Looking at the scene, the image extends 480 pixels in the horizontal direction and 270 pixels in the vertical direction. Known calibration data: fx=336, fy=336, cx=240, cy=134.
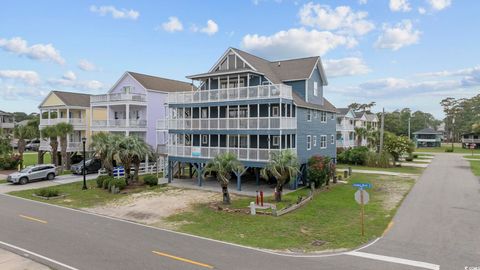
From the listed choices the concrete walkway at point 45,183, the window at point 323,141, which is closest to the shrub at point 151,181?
the concrete walkway at point 45,183

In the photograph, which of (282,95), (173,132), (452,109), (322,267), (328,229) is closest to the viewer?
(322,267)

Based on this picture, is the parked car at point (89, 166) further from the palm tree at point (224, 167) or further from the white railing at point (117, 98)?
the palm tree at point (224, 167)

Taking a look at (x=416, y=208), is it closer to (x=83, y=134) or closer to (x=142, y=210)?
(x=142, y=210)

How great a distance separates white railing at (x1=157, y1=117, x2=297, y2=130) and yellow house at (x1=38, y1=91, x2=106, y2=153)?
18544 mm

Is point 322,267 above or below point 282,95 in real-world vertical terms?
below

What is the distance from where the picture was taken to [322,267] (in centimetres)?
1192

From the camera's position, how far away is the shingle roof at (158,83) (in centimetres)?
4325

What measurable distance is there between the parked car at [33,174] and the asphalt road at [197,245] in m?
12.6

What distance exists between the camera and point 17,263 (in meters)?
12.2

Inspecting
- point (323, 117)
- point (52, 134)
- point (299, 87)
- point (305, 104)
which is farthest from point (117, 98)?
point (323, 117)

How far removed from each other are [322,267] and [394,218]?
911 cm

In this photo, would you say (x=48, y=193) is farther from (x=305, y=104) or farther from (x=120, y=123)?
(x=305, y=104)

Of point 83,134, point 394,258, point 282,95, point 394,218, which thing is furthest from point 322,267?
point 83,134

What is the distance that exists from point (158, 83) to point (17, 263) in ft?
117
